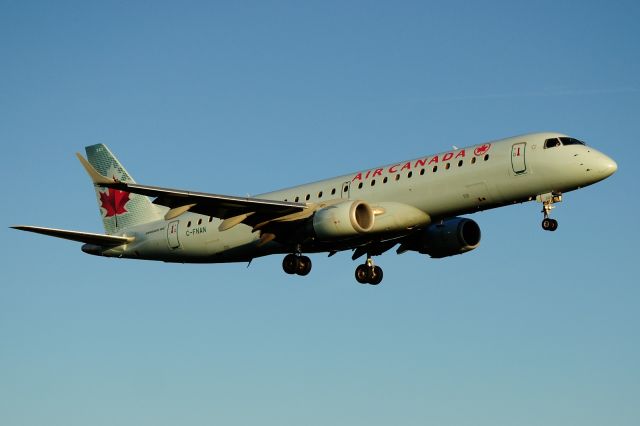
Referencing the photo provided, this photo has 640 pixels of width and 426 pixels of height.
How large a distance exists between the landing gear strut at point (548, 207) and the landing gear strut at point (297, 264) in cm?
1036

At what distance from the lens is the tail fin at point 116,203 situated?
2064 inches

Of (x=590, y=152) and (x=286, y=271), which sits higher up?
(x=590, y=152)

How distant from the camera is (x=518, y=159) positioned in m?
40.9

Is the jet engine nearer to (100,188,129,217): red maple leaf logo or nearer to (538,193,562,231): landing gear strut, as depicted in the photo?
(538,193,562,231): landing gear strut

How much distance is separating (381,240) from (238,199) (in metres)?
6.07

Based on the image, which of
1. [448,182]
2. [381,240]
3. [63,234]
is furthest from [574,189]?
[63,234]

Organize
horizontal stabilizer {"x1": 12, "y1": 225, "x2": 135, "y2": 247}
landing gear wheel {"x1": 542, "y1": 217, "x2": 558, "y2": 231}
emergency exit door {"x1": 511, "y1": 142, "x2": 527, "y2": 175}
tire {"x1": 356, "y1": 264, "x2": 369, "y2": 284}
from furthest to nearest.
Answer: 1. tire {"x1": 356, "y1": 264, "x2": 369, "y2": 284}
2. horizontal stabilizer {"x1": 12, "y1": 225, "x2": 135, "y2": 247}
3. landing gear wheel {"x1": 542, "y1": 217, "x2": 558, "y2": 231}
4. emergency exit door {"x1": 511, "y1": 142, "x2": 527, "y2": 175}

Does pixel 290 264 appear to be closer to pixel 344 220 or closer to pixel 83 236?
pixel 344 220

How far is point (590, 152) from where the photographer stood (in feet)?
133

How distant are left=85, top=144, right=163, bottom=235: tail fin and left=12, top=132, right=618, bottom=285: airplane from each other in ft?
3.37

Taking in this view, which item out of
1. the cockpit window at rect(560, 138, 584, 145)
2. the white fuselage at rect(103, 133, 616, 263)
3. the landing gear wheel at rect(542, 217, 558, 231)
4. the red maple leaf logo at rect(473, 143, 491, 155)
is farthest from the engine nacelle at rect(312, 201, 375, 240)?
the cockpit window at rect(560, 138, 584, 145)

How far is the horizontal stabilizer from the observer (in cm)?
4406

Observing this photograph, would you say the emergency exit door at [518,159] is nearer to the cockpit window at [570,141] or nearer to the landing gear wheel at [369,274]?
the cockpit window at [570,141]

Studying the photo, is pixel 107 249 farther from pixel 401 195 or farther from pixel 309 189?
pixel 401 195
